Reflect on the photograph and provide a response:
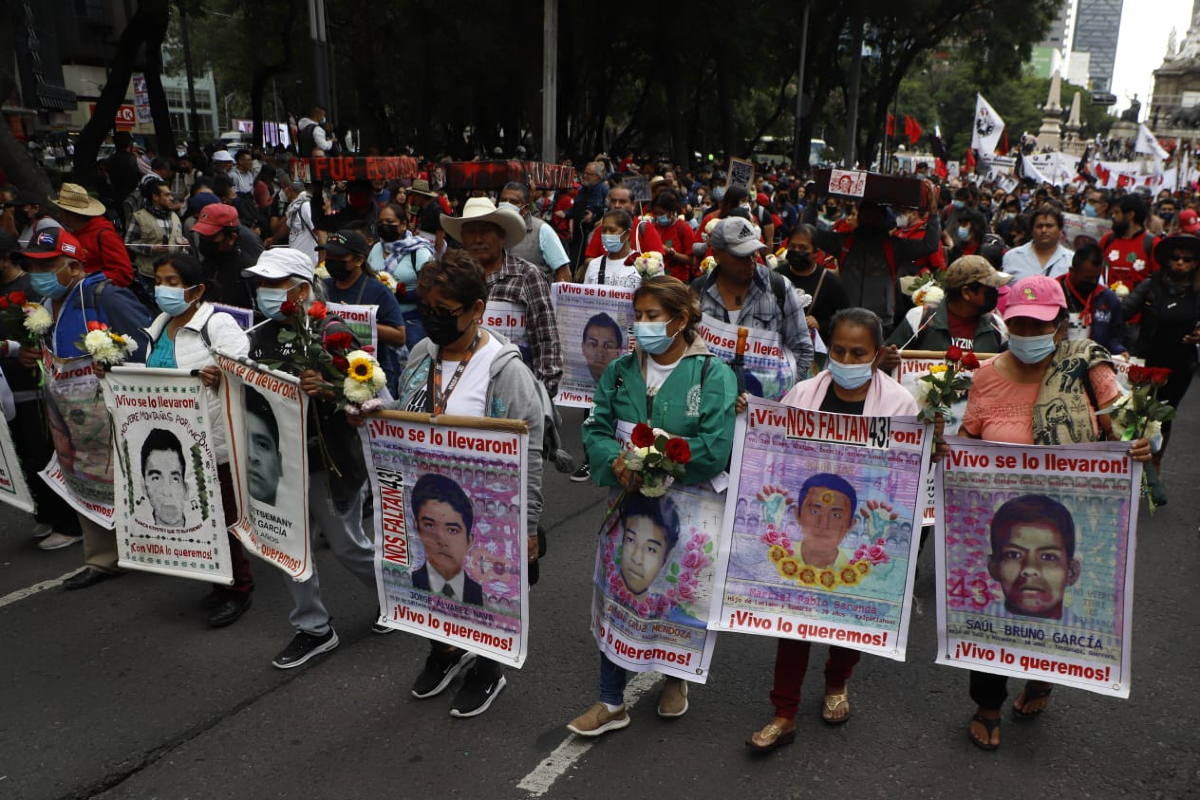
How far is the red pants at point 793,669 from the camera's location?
3879 mm

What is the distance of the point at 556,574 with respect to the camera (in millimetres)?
5781

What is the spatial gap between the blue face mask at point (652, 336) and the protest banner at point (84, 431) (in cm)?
316

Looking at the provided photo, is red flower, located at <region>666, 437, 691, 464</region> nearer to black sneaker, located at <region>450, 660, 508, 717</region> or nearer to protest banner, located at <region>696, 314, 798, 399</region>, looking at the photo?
black sneaker, located at <region>450, 660, 508, 717</region>

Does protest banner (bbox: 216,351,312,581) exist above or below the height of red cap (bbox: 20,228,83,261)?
below

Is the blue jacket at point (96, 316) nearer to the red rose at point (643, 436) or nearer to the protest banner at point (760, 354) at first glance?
the protest banner at point (760, 354)

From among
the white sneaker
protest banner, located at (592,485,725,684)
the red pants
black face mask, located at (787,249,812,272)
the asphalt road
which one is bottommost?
the white sneaker

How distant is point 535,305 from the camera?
19.5 ft

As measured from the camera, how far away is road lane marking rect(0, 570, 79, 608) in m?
5.52

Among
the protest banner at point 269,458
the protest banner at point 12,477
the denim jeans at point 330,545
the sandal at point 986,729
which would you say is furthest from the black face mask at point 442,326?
the protest banner at point 12,477

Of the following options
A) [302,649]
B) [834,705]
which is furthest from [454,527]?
[834,705]

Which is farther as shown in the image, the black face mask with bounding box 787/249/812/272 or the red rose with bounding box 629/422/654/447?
the black face mask with bounding box 787/249/812/272

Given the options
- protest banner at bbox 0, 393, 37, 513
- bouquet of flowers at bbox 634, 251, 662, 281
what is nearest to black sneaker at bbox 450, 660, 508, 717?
protest banner at bbox 0, 393, 37, 513

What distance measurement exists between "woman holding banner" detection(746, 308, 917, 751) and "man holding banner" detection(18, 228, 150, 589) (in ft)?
11.5

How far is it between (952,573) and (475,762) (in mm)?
2022
